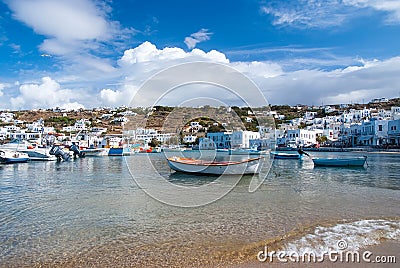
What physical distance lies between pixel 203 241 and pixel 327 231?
286 centimetres

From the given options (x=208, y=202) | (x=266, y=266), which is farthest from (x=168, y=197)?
(x=266, y=266)

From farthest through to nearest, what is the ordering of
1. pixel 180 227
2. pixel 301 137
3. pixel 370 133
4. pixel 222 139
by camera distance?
pixel 301 137
pixel 222 139
pixel 370 133
pixel 180 227

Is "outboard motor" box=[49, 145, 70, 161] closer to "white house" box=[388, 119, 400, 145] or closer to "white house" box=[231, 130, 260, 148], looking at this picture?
"white house" box=[231, 130, 260, 148]

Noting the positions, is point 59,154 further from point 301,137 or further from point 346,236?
point 301,137

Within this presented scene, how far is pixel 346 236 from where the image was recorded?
6355mm

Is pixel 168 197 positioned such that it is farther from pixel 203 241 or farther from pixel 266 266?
pixel 266 266

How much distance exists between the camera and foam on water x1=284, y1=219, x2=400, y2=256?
5.71 metres

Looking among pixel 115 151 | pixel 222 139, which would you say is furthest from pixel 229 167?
pixel 222 139

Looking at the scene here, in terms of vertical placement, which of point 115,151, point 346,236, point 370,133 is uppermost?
point 370,133

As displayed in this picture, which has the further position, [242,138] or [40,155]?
[242,138]

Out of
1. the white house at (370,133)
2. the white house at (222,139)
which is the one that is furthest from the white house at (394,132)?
the white house at (222,139)

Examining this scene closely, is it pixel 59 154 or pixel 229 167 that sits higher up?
pixel 229 167

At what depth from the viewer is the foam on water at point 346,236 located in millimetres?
5711

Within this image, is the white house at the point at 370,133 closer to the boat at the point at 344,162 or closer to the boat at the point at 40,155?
the boat at the point at 344,162
